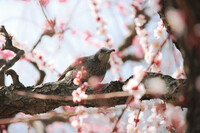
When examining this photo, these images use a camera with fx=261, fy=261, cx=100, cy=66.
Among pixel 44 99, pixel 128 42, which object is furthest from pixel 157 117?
pixel 128 42

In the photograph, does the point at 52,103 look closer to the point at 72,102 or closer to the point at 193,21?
the point at 72,102

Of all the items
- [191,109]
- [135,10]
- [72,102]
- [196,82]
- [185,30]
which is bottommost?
[72,102]

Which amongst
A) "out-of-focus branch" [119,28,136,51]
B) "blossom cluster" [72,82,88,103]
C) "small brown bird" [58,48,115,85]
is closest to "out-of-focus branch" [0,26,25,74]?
"blossom cluster" [72,82,88,103]

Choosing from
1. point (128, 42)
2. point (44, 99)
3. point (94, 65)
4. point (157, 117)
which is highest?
point (128, 42)

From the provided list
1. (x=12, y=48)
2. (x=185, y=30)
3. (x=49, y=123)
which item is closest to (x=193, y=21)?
(x=185, y=30)

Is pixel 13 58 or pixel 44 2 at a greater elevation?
pixel 44 2

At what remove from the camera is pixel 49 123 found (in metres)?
5.25

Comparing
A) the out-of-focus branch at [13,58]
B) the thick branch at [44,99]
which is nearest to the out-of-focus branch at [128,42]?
the thick branch at [44,99]

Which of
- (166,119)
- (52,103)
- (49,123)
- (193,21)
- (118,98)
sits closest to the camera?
(193,21)

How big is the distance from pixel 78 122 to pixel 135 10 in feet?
10.7

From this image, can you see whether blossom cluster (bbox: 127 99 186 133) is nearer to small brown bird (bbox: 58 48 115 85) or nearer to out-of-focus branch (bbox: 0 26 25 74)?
small brown bird (bbox: 58 48 115 85)

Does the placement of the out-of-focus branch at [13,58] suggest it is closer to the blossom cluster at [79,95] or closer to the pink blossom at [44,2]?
the blossom cluster at [79,95]

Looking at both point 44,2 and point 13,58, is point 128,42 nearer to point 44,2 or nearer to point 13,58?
point 44,2

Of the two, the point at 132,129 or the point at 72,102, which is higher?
the point at 72,102
